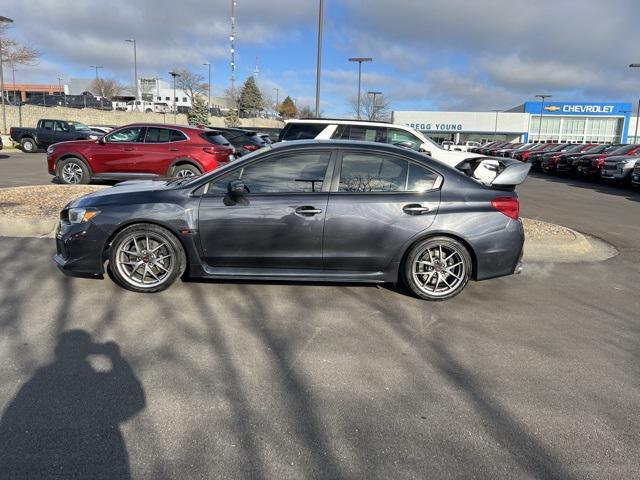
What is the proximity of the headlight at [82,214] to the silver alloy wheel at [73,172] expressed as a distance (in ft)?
25.5

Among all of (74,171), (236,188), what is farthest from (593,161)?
(236,188)

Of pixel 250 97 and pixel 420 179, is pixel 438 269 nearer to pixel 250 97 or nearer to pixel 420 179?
pixel 420 179

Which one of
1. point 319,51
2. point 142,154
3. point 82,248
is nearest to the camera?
point 82,248

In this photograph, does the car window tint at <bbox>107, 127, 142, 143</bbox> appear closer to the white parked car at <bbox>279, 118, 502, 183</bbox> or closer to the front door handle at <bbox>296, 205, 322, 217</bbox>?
the white parked car at <bbox>279, 118, 502, 183</bbox>

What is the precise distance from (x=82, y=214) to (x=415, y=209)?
334cm

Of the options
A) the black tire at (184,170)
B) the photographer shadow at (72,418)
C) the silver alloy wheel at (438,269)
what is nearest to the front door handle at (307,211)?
the silver alloy wheel at (438,269)

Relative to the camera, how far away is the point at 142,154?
1153cm

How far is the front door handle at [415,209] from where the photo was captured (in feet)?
16.3

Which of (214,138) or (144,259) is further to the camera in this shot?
(214,138)

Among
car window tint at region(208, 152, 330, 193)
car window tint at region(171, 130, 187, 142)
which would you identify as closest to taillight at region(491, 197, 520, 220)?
car window tint at region(208, 152, 330, 193)

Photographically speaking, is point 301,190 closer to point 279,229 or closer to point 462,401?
point 279,229

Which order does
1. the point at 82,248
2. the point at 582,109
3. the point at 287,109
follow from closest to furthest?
the point at 82,248, the point at 582,109, the point at 287,109

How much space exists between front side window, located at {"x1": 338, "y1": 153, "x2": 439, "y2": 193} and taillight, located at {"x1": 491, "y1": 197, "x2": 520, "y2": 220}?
0.65 metres

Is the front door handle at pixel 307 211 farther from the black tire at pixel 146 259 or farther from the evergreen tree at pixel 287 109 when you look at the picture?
the evergreen tree at pixel 287 109
